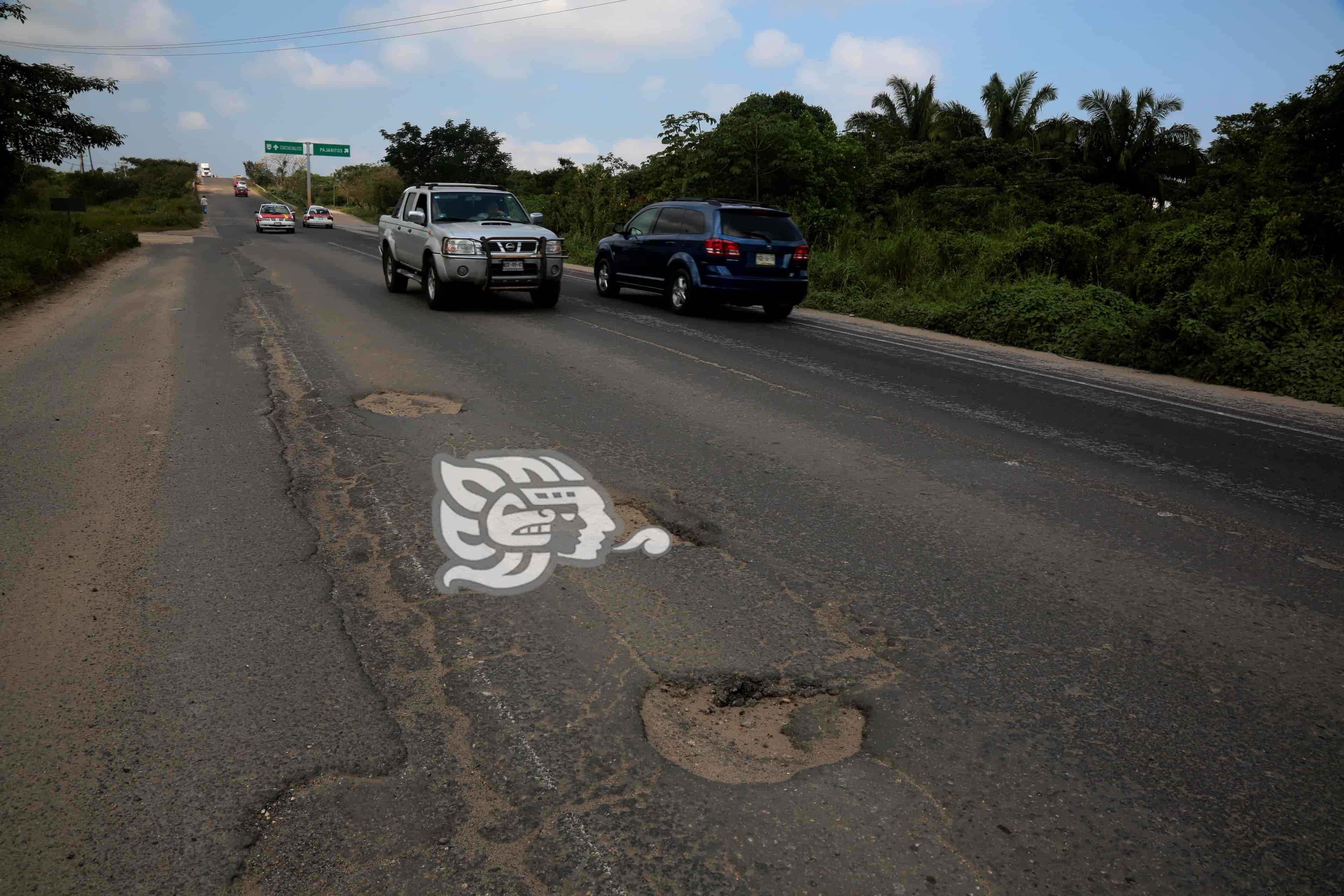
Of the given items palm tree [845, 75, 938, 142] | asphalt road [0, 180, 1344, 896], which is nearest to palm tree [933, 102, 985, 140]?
palm tree [845, 75, 938, 142]

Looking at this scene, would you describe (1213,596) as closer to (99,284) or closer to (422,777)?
(422,777)

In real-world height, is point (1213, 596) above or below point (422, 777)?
above

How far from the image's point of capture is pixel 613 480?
5711mm

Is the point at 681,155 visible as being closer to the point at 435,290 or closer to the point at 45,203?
the point at 435,290

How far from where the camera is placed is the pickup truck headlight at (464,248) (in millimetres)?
13562

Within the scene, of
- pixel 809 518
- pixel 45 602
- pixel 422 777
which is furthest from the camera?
pixel 809 518

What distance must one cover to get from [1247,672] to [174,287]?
17925mm

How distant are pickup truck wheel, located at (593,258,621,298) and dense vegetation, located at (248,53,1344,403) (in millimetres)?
3825

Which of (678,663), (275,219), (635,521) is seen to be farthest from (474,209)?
(275,219)

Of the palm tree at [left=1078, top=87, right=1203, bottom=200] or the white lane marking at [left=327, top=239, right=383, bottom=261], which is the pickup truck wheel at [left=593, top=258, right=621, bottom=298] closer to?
the white lane marking at [left=327, top=239, right=383, bottom=261]

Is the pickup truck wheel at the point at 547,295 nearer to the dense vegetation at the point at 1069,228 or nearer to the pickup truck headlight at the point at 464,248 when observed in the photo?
the pickup truck headlight at the point at 464,248

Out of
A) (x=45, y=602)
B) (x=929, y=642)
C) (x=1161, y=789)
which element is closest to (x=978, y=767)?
(x=1161, y=789)

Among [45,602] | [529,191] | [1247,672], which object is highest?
[529,191]

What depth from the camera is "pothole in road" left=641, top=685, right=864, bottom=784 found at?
2.94 metres
